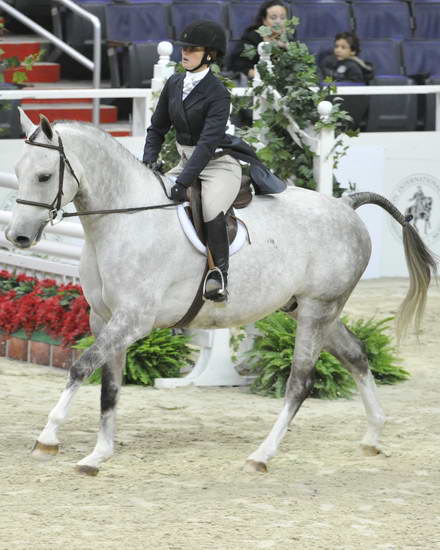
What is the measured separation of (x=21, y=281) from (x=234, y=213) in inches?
127

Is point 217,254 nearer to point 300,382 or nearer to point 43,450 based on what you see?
point 300,382

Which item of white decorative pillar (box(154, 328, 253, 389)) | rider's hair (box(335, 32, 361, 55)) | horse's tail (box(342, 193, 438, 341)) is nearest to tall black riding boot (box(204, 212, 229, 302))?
horse's tail (box(342, 193, 438, 341))

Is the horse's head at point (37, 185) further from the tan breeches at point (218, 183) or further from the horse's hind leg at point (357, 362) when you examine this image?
the horse's hind leg at point (357, 362)

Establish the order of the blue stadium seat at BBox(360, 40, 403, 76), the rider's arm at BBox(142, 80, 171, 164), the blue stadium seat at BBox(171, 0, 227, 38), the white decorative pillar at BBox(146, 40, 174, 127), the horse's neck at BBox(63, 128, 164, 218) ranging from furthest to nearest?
the blue stadium seat at BBox(360, 40, 403, 76)
the blue stadium seat at BBox(171, 0, 227, 38)
the white decorative pillar at BBox(146, 40, 174, 127)
the rider's arm at BBox(142, 80, 171, 164)
the horse's neck at BBox(63, 128, 164, 218)

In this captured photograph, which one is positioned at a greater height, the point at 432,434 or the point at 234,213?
the point at 234,213

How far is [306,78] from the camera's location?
8578 millimetres

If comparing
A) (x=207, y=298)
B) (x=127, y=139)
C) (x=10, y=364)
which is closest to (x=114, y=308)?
(x=207, y=298)

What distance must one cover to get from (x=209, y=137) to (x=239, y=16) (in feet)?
26.0

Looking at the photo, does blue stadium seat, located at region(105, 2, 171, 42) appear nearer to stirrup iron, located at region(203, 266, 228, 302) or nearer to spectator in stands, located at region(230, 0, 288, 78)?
spectator in stands, located at region(230, 0, 288, 78)

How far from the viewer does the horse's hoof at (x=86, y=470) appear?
6.13m

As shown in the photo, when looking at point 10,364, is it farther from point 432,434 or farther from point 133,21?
point 133,21

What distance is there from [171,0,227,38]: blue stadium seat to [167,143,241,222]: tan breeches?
24.4 ft

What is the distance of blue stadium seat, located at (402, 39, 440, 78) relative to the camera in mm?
14422

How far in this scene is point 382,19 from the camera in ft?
49.4
